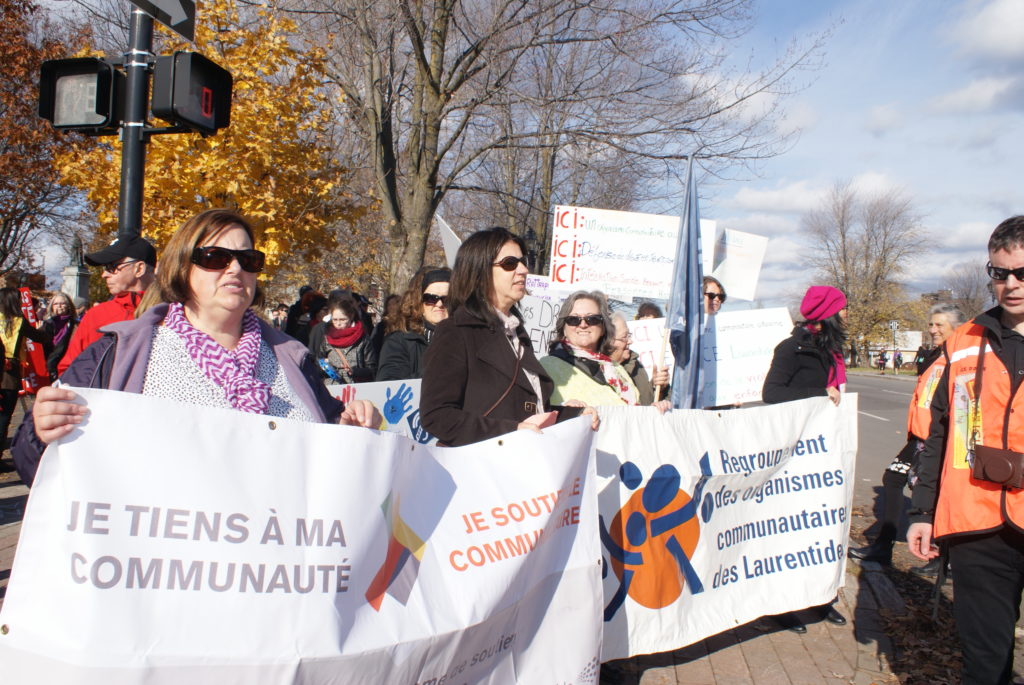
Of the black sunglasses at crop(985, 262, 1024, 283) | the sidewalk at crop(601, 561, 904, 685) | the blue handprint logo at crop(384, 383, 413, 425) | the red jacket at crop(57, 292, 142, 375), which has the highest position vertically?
the black sunglasses at crop(985, 262, 1024, 283)

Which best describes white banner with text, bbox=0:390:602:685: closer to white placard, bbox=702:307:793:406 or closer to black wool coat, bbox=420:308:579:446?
black wool coat, bbox=420:308:579:446

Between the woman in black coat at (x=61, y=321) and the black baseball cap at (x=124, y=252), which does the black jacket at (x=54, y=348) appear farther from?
the black baseball cap at (x=124, y=252)

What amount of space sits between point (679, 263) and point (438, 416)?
298 centimetres

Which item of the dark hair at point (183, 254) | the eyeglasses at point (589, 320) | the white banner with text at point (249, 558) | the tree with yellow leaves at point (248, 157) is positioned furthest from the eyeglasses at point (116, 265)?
the tree with yellow leaves at point (248, 157)

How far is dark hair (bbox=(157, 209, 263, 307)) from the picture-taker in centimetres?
229

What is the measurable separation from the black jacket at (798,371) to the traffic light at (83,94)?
4.36m

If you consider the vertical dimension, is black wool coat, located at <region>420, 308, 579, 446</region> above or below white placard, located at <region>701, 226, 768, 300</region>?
below

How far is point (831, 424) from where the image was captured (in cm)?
454

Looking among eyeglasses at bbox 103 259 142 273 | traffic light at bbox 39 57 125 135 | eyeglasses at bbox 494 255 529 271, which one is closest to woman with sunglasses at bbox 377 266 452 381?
eyeglasses at bbox 103 259 142 273

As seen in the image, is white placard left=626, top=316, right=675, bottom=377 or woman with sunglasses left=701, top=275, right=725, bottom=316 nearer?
woman with sunglasses left=701, top=275, right=725, bottom=316

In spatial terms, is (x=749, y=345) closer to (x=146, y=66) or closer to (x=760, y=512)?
(x=760, y=512)

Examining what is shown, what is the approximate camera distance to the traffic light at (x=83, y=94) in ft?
15.9

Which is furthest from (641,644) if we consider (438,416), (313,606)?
(313,606)

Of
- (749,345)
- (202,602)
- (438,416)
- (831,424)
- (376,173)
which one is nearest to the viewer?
(202,602)
